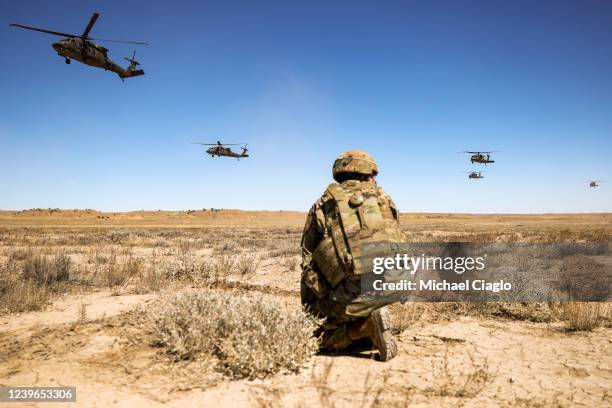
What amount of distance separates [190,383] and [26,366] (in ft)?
5.99

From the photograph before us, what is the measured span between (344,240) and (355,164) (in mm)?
959

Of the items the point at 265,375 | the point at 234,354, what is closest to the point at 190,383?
the point at 234,354

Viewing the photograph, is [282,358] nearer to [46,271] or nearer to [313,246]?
[313,246]

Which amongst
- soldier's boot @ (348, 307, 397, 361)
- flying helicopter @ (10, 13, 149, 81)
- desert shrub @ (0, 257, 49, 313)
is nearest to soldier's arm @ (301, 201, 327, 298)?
soldier's boot @ (348, 307, 397, 361)

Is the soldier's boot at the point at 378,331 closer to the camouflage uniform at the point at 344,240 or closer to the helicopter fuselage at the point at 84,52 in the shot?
the camouflage uniform at the point at 344,240

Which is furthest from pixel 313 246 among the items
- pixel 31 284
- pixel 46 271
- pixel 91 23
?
pixel 91 23

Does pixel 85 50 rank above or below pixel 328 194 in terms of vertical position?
above

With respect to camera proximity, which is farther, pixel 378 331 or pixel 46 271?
pixel 46 271

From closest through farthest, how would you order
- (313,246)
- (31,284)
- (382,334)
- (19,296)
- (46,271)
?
(382,334), (313,246), (19,296), (31,284), (46,271)

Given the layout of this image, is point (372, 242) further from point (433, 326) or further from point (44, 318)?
point (44, 318)

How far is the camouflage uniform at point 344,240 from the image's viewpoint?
12.0ft

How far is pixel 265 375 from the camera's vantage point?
11.2 feet

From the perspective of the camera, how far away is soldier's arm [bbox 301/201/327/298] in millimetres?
3941

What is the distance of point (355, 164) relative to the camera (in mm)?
4168
